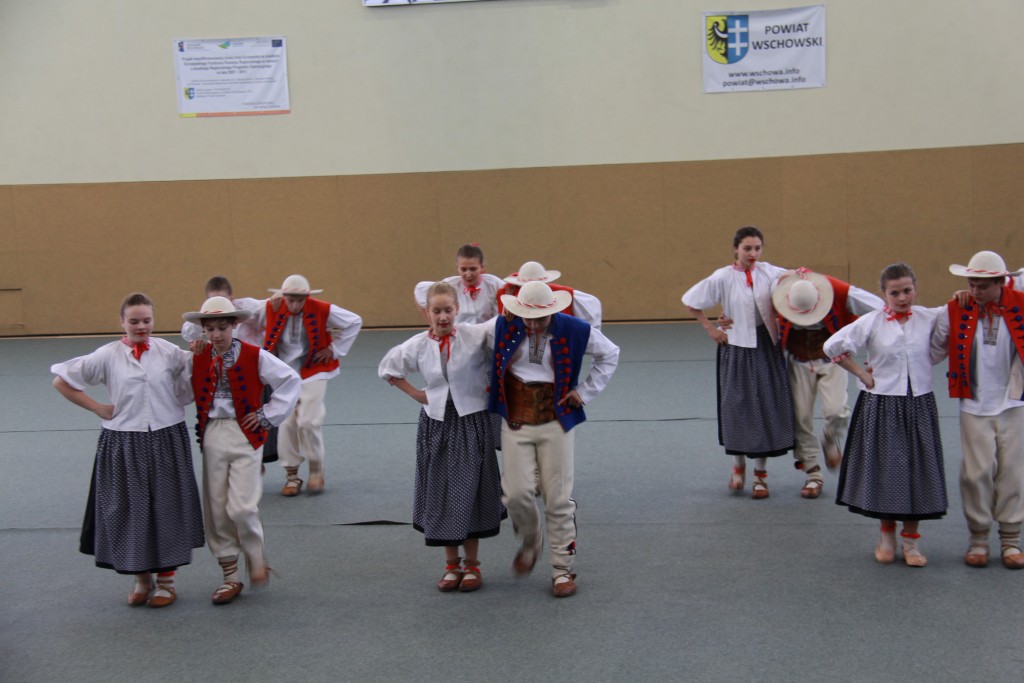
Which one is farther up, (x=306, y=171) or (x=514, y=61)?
(x=514, y=61)

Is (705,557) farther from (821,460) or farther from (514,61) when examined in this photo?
(514,61)

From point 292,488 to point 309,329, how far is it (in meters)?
1.00

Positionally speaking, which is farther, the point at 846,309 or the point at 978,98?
the point at 978,98

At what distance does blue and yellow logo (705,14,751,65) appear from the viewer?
12.3m

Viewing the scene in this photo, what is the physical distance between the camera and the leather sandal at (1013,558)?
15.2 feet

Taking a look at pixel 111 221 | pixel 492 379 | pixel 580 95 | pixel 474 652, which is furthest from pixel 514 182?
pixel 474 652

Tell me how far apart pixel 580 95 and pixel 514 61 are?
0.91 metres

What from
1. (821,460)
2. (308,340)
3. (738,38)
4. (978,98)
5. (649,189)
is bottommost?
(821,460)

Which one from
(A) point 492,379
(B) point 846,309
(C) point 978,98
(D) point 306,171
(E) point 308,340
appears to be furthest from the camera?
(D) point 306,171

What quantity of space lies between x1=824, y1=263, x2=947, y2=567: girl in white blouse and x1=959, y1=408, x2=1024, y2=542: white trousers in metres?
0.14

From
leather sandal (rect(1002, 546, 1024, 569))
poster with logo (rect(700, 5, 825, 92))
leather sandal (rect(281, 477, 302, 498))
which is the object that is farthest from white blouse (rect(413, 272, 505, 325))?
poster with logo (rect(700, 5, 825, 92))

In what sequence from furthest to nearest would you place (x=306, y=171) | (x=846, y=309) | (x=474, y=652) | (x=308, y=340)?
(x=306, y=171)
(x=308, y=340)
(x=846, y=309)
(x=474, y=652)

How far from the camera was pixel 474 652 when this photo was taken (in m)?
4.01

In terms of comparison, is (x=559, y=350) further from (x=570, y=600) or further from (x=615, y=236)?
(x=615, y=236)
